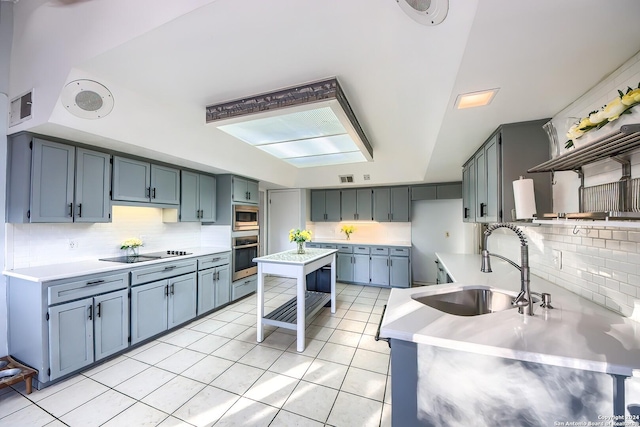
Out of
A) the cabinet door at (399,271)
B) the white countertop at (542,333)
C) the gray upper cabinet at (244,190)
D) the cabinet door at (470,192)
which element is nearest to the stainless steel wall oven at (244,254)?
the gray upper cabinet at (244,190)

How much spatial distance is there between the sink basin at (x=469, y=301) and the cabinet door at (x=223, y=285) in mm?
3158

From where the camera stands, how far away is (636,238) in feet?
4.11

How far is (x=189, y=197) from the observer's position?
3.69 meters

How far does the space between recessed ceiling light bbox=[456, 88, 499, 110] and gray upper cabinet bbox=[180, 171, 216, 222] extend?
3.61 m

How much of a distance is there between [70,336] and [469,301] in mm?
3518

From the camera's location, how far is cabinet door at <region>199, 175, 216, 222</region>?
12.9 ft

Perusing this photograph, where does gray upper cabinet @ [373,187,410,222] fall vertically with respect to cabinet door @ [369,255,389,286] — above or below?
above

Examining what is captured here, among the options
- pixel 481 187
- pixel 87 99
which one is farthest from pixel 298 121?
pixel 481 187

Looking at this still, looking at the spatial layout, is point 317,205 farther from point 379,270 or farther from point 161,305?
point 161,305

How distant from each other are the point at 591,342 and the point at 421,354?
725mm

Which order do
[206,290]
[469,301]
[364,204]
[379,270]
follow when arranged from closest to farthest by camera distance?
[469,301], [206,290], [379,270], [364,204]

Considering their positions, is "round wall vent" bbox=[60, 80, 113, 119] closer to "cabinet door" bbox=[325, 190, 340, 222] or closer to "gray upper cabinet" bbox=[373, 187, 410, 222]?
"cabinet door" bbox=[325, 190, 340, 222]

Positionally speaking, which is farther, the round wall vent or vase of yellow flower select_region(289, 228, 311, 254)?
vase of yellow flower select_region(289, 228, 311, 254)

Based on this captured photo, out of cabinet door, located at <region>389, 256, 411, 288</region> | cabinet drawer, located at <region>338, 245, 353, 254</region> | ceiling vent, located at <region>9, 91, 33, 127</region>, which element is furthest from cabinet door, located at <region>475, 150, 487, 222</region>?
ceiling vent, located at <region>9, 91, 33, 127</region>
